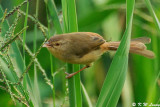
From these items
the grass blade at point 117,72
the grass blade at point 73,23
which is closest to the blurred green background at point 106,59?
the grass blade at point 73,23

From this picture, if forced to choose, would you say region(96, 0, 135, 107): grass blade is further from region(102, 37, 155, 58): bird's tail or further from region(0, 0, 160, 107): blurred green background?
region(0, 0, 160, 107): blurred green background

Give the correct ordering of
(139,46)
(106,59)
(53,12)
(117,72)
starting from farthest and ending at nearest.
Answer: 1. (106,59)
2. (139,46)
3. (53,12)
4. (117,72)

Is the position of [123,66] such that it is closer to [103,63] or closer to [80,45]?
[80,45]

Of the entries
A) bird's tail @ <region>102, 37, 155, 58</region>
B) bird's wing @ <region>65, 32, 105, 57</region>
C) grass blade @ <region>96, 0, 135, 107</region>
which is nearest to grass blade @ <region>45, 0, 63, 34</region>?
bird's wing @ <region>65, 32, 105, 57</region>

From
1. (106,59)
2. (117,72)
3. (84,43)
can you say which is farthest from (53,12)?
(106,59)

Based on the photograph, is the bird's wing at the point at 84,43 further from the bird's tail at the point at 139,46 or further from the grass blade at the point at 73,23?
the grass blade at the point at 73,23

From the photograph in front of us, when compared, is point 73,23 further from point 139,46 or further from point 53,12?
point 139,46

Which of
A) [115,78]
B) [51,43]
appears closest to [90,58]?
[51,43]
